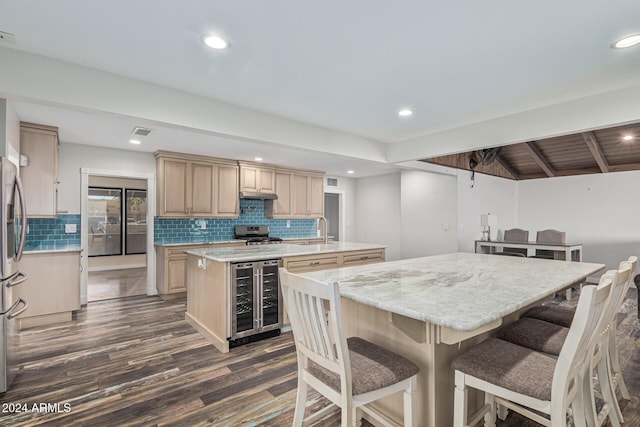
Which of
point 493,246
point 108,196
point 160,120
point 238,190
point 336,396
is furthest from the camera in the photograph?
point 108,196

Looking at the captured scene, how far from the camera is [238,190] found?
5.82 metres

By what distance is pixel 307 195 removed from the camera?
272 inches

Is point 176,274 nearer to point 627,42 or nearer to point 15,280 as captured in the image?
point 15,280

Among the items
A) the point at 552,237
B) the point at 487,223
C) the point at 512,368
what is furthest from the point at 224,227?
the point at 552,237

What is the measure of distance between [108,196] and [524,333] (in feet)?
27.9

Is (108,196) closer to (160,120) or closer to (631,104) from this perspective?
(160,120)

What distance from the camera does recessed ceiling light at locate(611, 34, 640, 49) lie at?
1906 millimetres

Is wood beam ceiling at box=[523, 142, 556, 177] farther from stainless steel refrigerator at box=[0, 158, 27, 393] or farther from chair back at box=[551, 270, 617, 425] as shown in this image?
stainless steel refrigerator at box=[0, 158, 27, 393]

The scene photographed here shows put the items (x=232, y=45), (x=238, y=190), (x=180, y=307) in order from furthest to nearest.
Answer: (x=238, y=190) → (x=180, y=307) → (x=232, y=45)

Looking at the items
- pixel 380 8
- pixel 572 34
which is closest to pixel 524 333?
pixel 572 34

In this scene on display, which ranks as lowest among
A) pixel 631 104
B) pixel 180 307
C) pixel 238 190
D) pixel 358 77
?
pixel 180 307

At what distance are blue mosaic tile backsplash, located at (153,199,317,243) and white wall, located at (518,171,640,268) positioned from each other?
205 inches

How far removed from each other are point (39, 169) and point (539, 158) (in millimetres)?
7813

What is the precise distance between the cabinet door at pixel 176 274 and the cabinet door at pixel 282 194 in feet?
6.70
